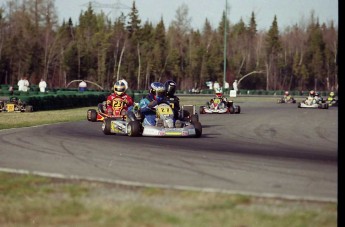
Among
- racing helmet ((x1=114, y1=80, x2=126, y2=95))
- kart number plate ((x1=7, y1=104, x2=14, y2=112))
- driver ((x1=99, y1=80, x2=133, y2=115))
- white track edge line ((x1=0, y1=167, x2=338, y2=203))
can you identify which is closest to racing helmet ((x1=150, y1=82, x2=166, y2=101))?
driver ((x1=99, y1=80, x2=133, y2=115))

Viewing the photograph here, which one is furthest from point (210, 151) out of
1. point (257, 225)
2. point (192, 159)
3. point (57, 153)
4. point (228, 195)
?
point (257, 225)

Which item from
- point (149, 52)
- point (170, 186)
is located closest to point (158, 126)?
point (170, 186)

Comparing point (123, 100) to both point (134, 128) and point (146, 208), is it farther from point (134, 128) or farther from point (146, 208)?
point (146, 208)

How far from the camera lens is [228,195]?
6492 millimetres

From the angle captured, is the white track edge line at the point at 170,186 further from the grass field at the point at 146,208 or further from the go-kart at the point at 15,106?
the go-kart at the point at 15,106

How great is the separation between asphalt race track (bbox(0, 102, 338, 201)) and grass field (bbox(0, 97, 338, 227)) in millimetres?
403

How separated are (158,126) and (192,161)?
504 centimetres

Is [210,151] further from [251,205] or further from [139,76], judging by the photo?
[139,76]

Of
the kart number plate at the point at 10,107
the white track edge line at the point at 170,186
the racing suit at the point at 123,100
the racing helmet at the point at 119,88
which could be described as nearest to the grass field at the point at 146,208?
the white track edge line at the point at 170,186

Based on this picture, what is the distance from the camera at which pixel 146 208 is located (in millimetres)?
5930

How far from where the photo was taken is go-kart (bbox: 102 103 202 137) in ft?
45.4

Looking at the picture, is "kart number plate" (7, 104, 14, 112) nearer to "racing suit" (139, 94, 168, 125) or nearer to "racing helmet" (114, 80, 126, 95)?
"racing helmet" (114, 80, 126, 95)

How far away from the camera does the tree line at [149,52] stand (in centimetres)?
8200

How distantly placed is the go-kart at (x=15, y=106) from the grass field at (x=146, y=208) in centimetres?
1982
